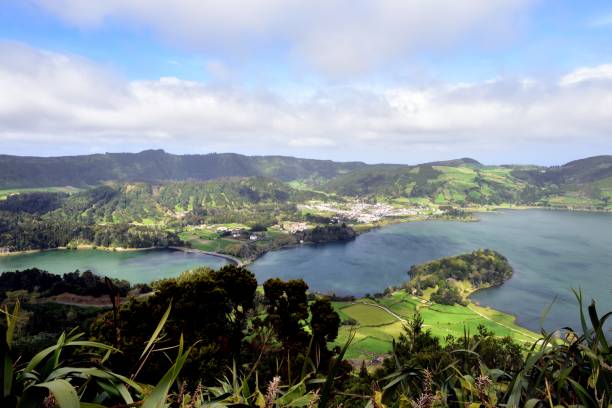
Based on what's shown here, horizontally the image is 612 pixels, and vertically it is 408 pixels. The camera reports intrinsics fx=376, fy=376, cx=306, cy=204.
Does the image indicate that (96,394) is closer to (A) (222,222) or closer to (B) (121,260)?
(B) (121,260)

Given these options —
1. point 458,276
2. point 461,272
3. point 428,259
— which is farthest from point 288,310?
point 428,259

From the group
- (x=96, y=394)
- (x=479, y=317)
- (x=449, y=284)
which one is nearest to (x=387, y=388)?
(x=96, y=394)

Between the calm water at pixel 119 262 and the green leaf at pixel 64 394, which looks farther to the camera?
the calm water at pixel 119 262

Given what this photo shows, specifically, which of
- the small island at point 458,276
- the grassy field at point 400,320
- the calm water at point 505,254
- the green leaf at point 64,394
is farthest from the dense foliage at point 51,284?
the green leaf at point 64,394

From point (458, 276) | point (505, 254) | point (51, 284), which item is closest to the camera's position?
point (51, 284)

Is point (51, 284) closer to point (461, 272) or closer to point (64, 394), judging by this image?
point (64, 394)

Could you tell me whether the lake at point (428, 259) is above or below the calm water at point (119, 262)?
above

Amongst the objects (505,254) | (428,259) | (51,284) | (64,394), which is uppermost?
(64,394)

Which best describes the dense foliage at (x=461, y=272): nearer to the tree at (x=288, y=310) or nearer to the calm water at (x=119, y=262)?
the calm water at (x=119, y=262)
